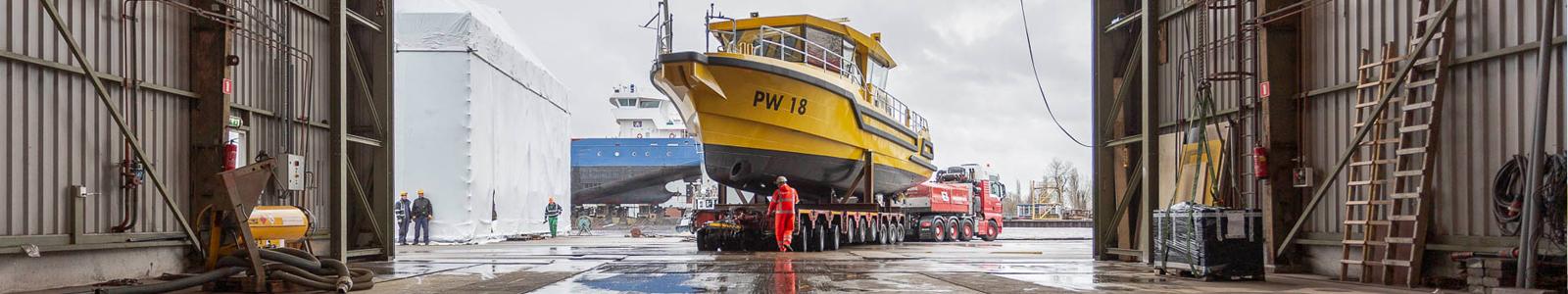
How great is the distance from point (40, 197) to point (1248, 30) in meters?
9.79

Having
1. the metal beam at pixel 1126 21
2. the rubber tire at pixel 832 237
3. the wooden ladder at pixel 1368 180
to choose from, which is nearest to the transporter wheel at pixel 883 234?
the rubber tire at pixel 832 237

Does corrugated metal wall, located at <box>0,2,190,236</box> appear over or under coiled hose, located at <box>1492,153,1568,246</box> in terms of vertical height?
over

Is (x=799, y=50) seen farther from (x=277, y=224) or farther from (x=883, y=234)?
(x=277, y=224)

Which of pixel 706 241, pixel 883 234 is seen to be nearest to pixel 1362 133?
pixel 706 241

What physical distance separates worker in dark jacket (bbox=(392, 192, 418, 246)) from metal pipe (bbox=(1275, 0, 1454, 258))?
15759 millimetres

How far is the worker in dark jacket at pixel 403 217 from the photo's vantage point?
73.0 feet

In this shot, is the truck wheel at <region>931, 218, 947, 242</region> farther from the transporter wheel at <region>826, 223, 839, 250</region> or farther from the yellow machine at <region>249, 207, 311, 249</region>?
the yellow machine at <region>249, 207, 311, 249</region>

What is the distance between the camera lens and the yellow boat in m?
17.6

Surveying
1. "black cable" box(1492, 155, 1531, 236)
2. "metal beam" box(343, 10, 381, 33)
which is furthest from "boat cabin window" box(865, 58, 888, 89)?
"black cable" box(1492, 155, 1531, 236)

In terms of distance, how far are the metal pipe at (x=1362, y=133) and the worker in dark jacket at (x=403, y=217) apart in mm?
15759

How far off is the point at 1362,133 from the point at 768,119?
379 inches

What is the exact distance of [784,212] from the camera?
16.7m

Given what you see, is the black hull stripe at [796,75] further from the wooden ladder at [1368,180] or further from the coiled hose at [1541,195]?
the coiled hose at [1541,195]

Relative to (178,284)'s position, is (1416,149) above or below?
above
